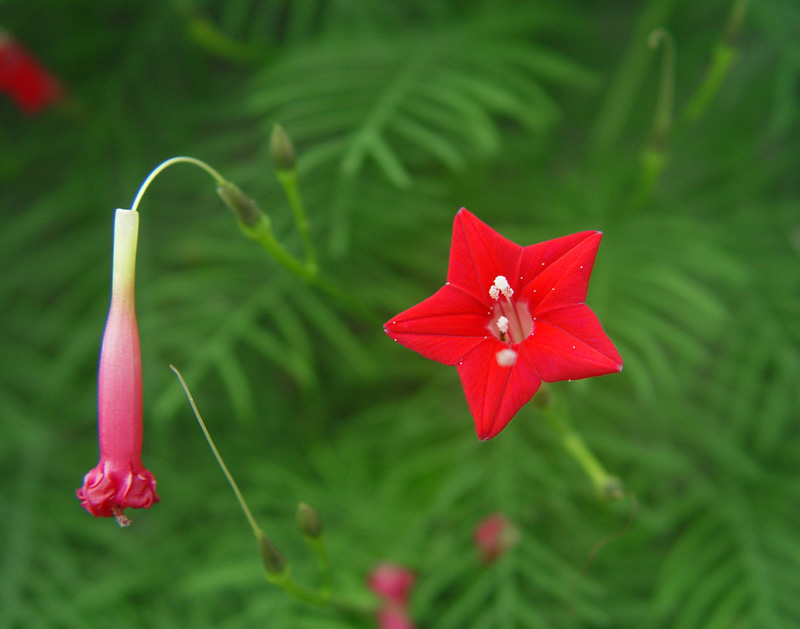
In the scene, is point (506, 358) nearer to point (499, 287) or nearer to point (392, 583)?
point (499, 287)

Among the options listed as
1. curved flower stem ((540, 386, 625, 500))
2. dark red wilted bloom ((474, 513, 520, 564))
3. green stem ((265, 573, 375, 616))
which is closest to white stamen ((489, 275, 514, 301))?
curved flower stem ((540, 386, 625, 500))

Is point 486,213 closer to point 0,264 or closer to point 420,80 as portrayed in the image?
point 420,80

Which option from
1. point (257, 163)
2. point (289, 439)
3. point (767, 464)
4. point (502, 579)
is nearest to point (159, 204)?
point (257, 163)

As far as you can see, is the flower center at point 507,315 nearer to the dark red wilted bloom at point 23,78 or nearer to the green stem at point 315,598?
the green stem at point 315,598

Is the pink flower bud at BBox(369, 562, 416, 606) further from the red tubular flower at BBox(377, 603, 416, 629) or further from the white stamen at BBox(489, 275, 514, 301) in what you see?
the white stamen at BBox(489, 275, 514, 301)

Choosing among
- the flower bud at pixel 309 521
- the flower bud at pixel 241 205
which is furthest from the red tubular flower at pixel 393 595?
the flower bud at pixel 241 205

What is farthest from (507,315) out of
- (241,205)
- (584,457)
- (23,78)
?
(23,78)
